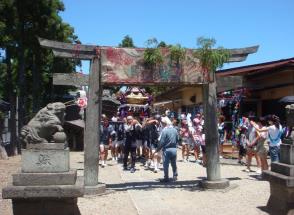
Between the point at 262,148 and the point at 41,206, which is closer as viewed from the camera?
the point at 41,206

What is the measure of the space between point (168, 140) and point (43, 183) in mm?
5975

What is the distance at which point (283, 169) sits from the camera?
314 inches

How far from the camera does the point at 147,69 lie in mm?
11039

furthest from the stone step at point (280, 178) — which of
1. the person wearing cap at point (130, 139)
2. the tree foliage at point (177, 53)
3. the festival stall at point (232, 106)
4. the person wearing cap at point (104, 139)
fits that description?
the festival stall at point (232, 106)

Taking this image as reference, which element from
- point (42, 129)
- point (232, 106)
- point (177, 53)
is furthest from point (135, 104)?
point (42, 129)

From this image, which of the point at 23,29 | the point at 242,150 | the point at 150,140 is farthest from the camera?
the point at 23,29

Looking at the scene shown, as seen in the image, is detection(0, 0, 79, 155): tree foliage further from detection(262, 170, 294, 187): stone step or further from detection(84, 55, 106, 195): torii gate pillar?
detection(262, 170, 294, 187): stone step

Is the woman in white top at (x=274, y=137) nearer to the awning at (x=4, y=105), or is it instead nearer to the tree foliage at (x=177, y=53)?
the tree foliage at (x=177, y=53)

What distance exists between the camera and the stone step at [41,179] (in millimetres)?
6977

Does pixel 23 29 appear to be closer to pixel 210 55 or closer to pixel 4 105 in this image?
pixel 4 105

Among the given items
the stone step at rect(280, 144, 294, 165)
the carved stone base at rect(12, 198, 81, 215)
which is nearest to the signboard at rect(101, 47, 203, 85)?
the stone step at rect(280, 144, 294, 165)

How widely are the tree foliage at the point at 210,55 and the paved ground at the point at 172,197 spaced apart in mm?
2928

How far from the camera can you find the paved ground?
9141mm

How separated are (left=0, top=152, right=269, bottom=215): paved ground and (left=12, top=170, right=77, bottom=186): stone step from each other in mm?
2123
